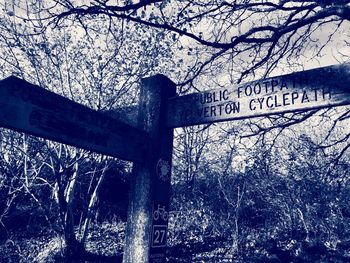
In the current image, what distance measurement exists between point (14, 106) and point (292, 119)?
12.7 feet

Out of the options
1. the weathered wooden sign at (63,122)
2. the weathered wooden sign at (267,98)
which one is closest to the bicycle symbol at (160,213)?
the weathered wooden sign at (63,122)

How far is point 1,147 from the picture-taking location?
8.29 m

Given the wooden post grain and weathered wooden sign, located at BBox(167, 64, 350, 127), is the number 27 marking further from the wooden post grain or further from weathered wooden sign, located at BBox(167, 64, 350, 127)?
weathered wooden sign, located at BBox(167, 64, 350, 127)

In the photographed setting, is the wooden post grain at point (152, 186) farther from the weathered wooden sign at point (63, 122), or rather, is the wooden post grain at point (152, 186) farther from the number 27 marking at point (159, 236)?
the weathered wooden sign at point (63, 122)

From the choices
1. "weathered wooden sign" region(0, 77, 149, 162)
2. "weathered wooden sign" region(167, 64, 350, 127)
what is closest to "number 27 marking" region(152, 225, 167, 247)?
"weathered wooden sign" region(0, 77, 149, 162)

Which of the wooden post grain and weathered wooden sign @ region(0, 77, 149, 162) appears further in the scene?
the wooden post grain

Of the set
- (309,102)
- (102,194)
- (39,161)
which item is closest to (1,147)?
(39,161)

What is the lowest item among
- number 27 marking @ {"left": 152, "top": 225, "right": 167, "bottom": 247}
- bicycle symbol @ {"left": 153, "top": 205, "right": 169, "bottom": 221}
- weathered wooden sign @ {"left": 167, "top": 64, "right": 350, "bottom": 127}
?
number 27 marking @ {"left": 152, "top": 225, "right": 167, "bottom": 247}

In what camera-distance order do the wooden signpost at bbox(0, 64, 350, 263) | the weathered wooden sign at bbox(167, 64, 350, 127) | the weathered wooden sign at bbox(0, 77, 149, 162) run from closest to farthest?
the weathered wooden sign at bbox(0, 77, 149, 162) → the wooden signpost at bbox(0, 64, 350, 263) → the weathered wooden sign at bbox(167, 64, 350, 127)

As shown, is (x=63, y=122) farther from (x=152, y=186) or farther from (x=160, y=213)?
(x=160, y=213)

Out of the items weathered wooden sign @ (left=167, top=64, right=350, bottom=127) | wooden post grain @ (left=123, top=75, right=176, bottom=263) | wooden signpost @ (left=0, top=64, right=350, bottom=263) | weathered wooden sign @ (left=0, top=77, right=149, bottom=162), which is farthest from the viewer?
wooden post grain @ (left=123, top=75, right=176, bottom=263)

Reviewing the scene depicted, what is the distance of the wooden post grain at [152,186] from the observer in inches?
83.3

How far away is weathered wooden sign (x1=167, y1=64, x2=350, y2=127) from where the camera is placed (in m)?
1.99

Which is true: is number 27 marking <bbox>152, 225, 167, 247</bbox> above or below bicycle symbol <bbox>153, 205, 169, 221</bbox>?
below
